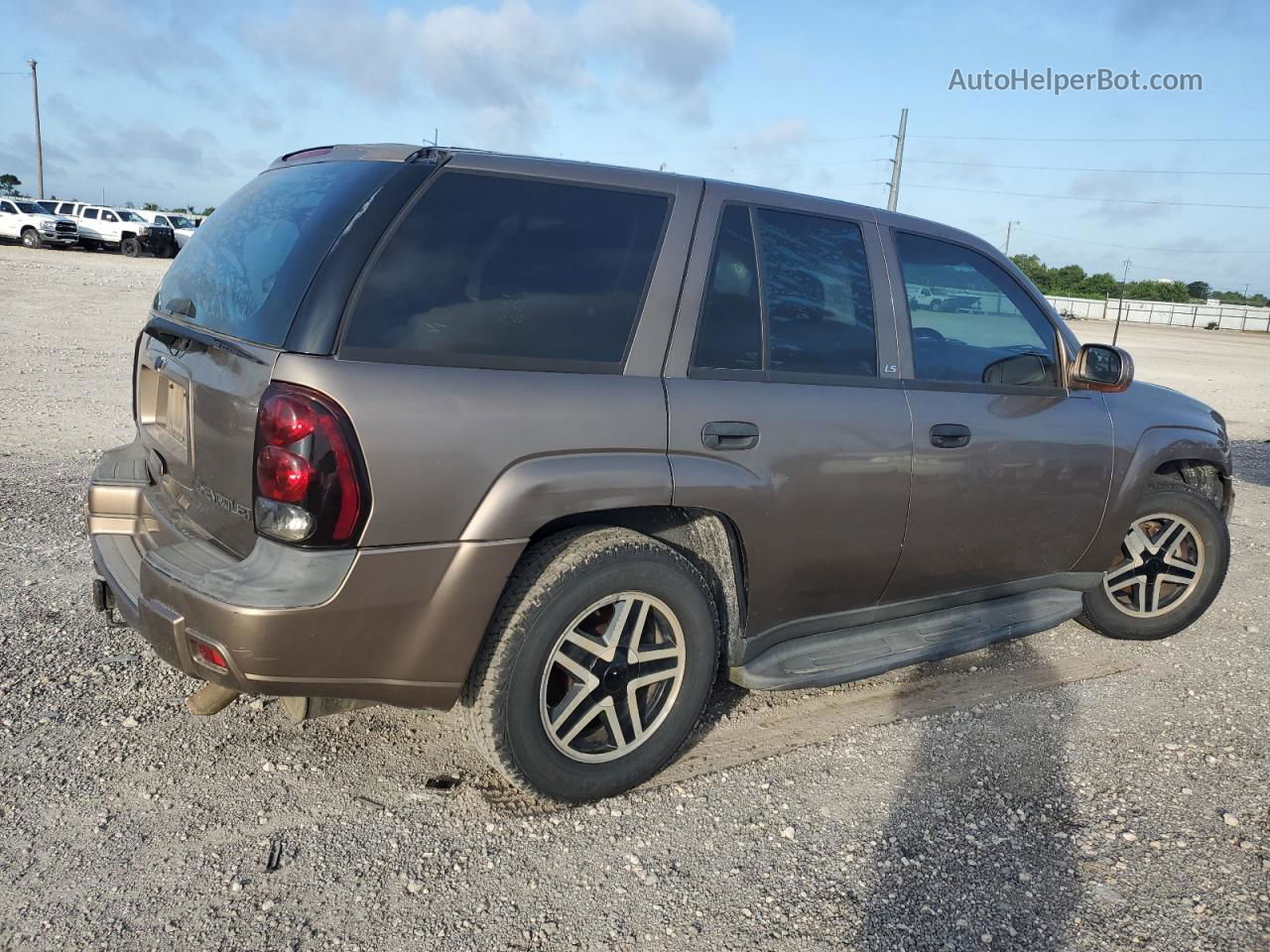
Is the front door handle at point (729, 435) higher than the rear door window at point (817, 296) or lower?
lower

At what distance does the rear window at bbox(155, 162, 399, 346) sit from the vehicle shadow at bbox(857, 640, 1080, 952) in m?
2.29

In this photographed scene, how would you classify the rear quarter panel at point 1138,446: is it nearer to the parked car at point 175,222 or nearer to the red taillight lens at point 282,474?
the red taillight lens at point 282,474

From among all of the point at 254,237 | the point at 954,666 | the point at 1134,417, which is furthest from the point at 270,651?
the point at 1134,417

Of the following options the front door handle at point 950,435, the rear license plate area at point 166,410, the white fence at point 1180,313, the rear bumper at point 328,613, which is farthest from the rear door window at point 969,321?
the white fence at point 1180,313

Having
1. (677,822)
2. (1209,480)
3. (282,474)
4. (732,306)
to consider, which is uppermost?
(732,306)

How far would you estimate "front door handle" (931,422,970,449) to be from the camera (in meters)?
→ 3.61

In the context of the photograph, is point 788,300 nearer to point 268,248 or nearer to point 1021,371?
point 1021,371

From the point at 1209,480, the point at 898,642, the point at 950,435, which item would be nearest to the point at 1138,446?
the point at 1209,480

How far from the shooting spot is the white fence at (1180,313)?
5959cm

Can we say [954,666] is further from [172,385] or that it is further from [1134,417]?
[172,385]

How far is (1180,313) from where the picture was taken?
63.1 meters

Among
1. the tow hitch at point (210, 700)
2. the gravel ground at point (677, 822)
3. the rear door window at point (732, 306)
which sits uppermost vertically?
the rear door window at point (732, 306)

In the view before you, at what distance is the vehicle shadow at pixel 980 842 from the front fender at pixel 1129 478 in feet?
2.73

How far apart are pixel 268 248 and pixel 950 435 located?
7.95 feet
